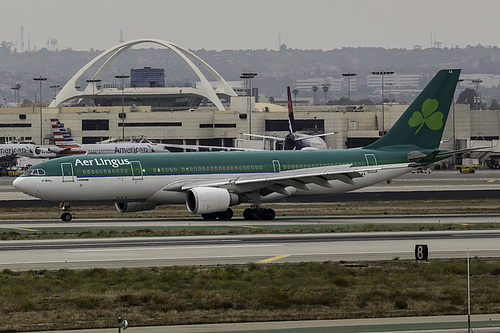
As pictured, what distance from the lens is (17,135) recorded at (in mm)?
189375

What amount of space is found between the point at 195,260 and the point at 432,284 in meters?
10.9

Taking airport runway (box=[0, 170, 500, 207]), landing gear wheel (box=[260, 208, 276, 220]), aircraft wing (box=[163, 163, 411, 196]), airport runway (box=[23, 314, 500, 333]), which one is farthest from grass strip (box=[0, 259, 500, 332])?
→ airport runway (box=[0, 170, 500, 207])

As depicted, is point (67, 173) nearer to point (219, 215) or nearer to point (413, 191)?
point (219, 215)

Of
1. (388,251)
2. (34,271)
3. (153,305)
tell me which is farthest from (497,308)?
(34,271)

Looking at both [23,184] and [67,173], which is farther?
[67,173]

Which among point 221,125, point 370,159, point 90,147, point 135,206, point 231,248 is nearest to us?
point 231,248

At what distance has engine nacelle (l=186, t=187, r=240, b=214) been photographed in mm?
57562

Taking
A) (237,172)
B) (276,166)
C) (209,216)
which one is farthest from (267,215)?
(209,216)

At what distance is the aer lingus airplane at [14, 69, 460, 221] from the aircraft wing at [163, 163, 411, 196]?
64mm

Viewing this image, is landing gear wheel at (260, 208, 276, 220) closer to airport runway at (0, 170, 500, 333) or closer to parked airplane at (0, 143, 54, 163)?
airport runway at (0, 170, 500, 333)

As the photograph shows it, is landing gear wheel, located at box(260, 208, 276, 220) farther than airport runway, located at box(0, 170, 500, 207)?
No

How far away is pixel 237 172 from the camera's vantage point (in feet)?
202

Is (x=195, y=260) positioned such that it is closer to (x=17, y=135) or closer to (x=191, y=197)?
(x=191, y=197)

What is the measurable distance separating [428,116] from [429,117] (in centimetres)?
10
